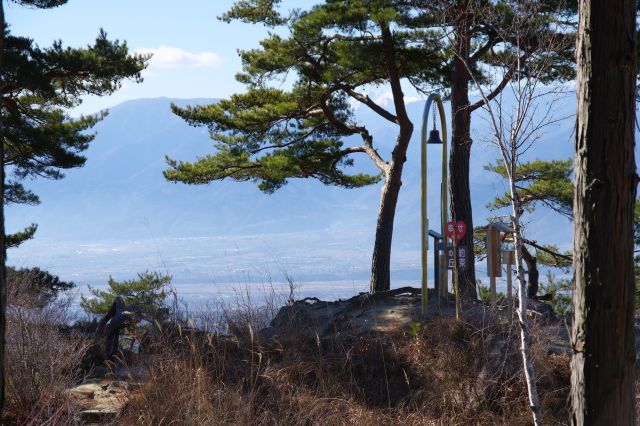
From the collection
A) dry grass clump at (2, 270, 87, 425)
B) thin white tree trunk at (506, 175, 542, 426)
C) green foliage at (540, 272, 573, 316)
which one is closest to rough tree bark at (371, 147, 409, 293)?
green foliage at (540, 272, 573, 316)

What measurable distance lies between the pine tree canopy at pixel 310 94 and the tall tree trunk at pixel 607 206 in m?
9.11

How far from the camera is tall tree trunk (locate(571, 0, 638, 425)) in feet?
19.3

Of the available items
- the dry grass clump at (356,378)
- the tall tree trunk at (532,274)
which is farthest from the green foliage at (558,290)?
the dry grass clump at (356,378)

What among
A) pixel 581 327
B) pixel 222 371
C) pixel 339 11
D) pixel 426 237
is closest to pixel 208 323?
pixel 222 371

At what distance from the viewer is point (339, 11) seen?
1576cm

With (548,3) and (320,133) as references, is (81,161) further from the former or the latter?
(548,3)

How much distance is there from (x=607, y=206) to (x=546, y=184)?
13.1 meters

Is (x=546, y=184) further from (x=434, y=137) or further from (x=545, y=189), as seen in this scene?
(x=434, y=137)

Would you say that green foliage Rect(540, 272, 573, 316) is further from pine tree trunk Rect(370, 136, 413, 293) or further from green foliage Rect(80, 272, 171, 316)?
green foliage Rect(80, 272, 171, 316)

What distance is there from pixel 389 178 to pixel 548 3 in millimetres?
4358

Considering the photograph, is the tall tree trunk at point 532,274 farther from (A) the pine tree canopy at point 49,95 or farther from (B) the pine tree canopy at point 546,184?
(A) the pine tree canopy at point 49,95

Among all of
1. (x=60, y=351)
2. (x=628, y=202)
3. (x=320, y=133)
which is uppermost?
(x=320, y=133)

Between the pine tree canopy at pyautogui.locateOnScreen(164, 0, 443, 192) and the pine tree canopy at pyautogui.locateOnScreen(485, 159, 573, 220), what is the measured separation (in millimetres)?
3133

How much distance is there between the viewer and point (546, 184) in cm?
1867
